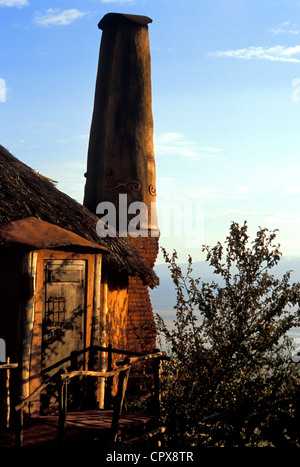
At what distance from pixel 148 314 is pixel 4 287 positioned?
16.2ft

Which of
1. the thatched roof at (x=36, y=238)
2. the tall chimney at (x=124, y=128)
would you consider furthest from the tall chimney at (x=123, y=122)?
the thatched roof at (x=36, y=238)

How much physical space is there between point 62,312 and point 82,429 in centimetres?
192

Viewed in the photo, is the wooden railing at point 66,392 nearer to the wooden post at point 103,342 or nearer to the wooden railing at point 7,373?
the wooden railing at point 7,373

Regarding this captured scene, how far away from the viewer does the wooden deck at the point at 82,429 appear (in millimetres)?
5180

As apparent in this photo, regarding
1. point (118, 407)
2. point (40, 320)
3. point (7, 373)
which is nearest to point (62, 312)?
point (40, 320)

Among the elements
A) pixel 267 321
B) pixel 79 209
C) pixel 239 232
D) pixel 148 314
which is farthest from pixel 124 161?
pixel 267 321

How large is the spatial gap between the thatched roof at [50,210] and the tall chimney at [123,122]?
6.64 ft

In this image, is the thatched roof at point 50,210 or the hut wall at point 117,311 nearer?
the thatched roof at point 50,210

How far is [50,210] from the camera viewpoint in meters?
9.01

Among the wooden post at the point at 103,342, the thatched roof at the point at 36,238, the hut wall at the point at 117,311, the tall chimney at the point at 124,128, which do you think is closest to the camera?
the thatched roof at the point at 36,238

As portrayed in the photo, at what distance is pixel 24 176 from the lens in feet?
33.1

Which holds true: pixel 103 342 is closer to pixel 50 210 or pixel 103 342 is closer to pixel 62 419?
pixel 50 210

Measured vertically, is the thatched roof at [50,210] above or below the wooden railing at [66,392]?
above
